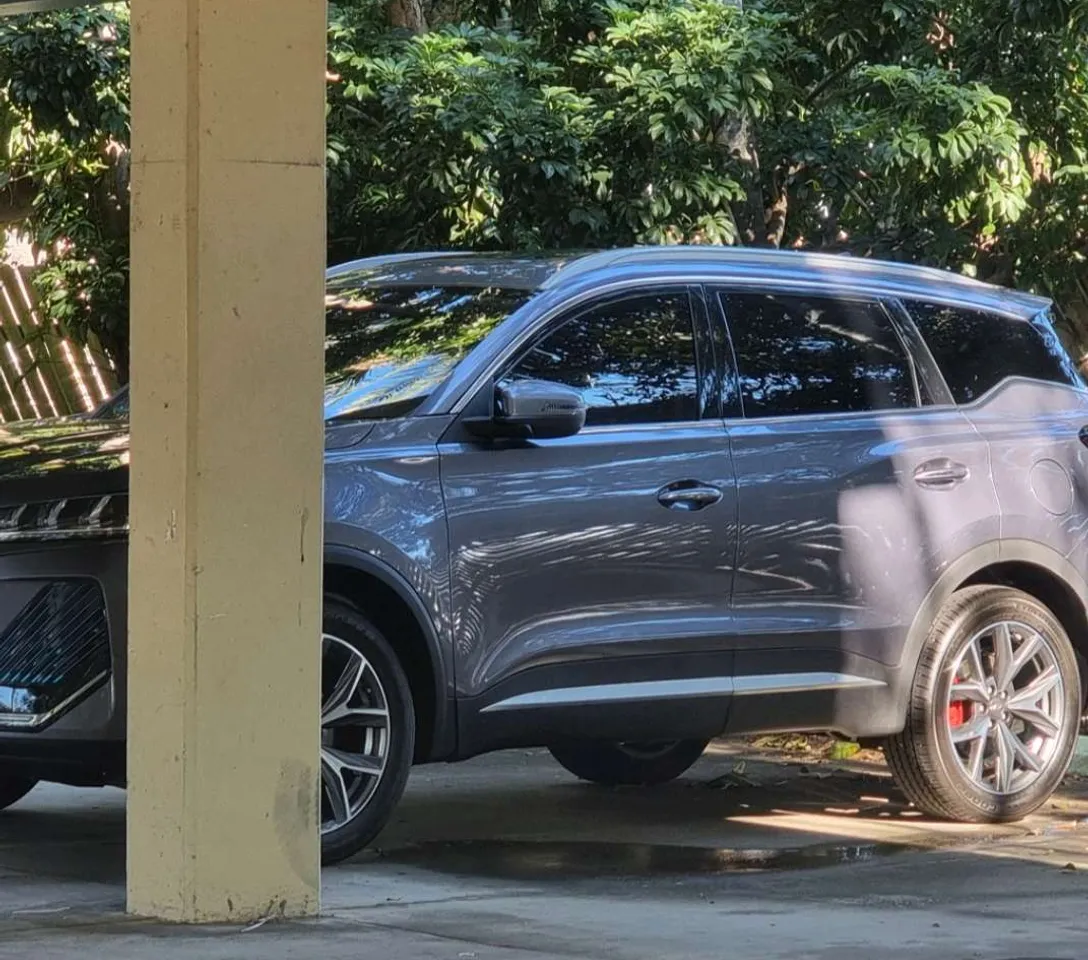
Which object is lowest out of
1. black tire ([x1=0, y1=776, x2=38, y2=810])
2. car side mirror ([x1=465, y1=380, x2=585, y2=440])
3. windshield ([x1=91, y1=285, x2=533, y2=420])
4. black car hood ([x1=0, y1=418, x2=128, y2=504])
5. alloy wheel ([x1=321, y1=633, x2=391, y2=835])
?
black tire ([x1=0, y1=776, x2=38, y2=810])

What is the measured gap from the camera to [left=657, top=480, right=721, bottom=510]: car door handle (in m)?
7.05

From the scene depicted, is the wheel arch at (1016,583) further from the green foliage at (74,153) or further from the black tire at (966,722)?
the green foliage at (74,153)

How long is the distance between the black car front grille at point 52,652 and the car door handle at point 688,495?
6.16ft

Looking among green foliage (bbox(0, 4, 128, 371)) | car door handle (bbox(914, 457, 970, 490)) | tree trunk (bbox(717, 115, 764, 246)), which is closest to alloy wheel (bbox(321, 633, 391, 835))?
car door handle (bbox(914, 457, 970, 490))

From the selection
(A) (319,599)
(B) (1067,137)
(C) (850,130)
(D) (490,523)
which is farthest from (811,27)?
(A) (319,599)

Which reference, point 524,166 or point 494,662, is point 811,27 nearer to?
point 524,166

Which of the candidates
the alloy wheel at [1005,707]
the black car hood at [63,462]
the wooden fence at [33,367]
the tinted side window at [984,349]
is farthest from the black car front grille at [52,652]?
the wooden fence at [33,367]

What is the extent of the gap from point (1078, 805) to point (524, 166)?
3586mm

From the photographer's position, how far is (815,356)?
303 inches

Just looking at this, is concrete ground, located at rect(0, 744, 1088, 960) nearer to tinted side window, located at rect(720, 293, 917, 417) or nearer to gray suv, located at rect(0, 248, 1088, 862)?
gray suv, located at rect(0, 248, 1088, 862)

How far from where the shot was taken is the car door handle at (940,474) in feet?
25.1

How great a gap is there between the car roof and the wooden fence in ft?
21.5

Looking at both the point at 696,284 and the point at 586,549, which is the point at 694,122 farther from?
the point at 586,549

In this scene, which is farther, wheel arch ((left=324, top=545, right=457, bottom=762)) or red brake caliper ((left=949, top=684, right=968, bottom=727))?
red brake caliper ((left=949, top=684, right=968, bottom=727))
